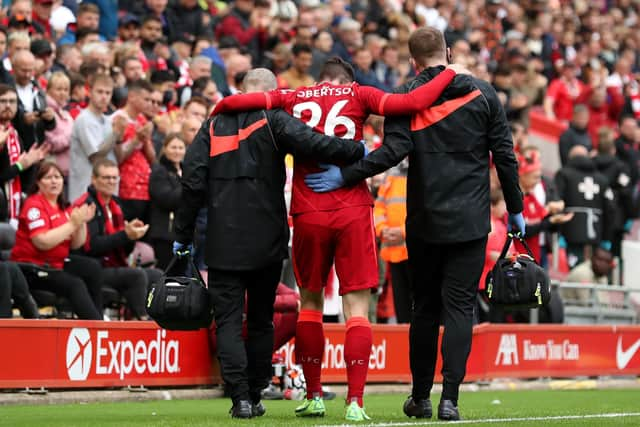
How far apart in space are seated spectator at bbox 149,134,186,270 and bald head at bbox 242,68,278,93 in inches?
189

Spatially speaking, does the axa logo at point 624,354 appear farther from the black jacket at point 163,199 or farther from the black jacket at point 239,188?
the black jacket at point 239,188

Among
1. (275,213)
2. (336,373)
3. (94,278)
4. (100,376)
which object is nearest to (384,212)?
(336,373)

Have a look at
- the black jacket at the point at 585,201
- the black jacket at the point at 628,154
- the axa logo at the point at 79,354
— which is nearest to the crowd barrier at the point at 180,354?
the axa logo at the point at 79,354

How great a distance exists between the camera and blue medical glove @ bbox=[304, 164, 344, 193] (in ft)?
30.0

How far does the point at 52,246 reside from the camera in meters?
12.6

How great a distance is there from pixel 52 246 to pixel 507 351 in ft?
16.1

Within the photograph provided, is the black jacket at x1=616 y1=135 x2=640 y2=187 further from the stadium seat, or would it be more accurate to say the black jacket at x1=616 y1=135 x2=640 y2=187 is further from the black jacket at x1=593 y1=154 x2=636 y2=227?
the stadium seat

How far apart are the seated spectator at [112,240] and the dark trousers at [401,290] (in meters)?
2.48

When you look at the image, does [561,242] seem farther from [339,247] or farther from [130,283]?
[339,247]

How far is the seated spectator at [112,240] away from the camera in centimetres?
1334

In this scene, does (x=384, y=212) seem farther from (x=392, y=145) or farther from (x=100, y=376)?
(x=392, y=145)

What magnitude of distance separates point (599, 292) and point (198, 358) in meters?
7.30

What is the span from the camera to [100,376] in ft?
37.2

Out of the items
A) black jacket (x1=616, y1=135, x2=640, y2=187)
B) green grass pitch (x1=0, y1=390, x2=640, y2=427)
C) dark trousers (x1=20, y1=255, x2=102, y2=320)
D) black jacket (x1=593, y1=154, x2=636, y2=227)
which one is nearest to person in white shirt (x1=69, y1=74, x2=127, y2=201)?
dark trousers (x1=20, y1=255, x2=102, y2=320)
